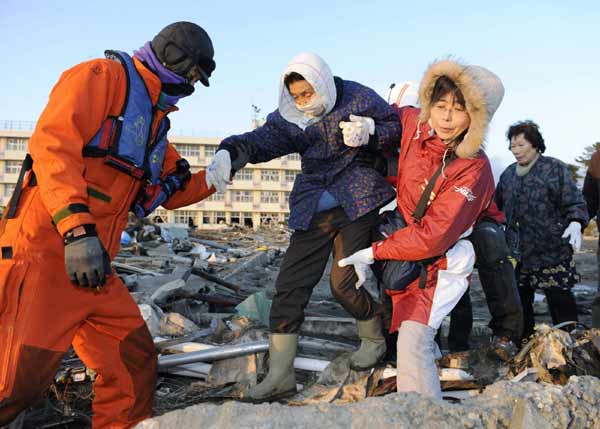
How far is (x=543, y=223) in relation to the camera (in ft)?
14.2

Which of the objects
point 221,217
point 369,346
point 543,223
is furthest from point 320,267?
point 221,217

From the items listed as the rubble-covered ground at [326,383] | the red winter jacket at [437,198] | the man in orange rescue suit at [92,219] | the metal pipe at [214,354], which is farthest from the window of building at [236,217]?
the red winter jacket at [437,198]

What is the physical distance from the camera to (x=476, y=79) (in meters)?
2.57

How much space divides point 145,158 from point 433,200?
1545 mm

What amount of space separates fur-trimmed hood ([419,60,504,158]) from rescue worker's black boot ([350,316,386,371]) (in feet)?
3.68

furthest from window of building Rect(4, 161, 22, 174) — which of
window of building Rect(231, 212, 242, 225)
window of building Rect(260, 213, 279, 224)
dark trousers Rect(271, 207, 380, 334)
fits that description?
dark trousers Rect(271, 207, 380, 334)

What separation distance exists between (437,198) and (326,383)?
1.31m

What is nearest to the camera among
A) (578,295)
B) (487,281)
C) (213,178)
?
(213,178)

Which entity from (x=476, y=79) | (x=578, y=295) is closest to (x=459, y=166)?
(x=476, y=79)

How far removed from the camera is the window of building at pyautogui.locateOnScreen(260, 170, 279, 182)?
57.3 metres

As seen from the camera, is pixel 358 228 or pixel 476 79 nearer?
pixel 476 79

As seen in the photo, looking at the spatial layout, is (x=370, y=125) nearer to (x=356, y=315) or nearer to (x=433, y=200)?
(x=433, y=200)

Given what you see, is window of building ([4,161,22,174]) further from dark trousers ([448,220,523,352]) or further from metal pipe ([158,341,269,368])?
dark trousers ([448,220,523,352])

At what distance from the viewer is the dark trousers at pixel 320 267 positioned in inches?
121
